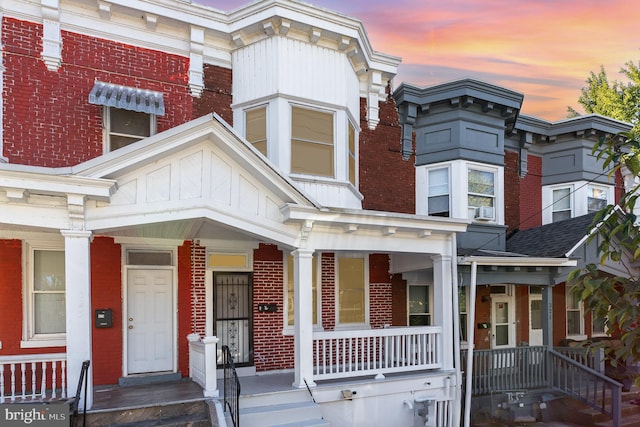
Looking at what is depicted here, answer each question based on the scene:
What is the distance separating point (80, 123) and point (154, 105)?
140 centimetres

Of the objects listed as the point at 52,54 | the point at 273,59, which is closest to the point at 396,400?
the point at 273,59

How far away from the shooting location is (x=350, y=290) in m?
11.2

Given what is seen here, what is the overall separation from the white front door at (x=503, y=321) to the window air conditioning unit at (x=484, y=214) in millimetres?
2342

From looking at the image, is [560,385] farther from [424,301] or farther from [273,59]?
[273,59]

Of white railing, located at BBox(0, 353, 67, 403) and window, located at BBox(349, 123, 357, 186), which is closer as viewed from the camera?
white railing, located at BBox(0, 353, 67, 403)

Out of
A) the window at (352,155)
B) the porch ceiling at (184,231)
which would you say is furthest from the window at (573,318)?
the porch ceiling at (184,231)

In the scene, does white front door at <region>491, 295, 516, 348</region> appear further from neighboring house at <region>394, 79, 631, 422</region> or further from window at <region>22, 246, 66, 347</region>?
window at <region>22, 246, 66, 347</region>

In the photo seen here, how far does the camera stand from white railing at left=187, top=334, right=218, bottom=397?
7352mm

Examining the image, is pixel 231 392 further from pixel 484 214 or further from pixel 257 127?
pixel 484 214

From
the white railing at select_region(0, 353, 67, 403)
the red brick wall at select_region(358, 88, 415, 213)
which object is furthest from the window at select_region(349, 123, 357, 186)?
the white railing at select_region(0, 353, 67, 403)

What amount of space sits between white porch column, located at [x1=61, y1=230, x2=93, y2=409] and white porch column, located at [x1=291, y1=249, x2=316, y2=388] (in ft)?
10.6

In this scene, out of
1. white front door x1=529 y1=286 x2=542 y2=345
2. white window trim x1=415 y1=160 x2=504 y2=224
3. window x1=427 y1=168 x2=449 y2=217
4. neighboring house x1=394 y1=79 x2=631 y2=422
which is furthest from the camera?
white front door x1=529 y1=286 x2=542 y2=345

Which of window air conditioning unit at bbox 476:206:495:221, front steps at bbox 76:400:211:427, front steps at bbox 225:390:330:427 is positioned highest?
window air conditioning unit at bbox 476:206:495:221

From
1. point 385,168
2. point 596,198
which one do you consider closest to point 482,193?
point 385,168
